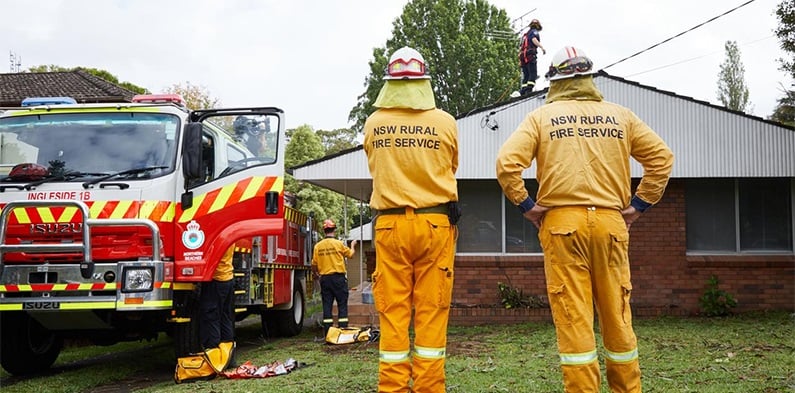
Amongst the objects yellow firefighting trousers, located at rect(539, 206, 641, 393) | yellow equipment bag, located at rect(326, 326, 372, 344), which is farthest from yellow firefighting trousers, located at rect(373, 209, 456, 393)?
yellow equipment bag, located at rect(326, 326, 372, 344)

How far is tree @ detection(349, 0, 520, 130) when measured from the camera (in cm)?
4256

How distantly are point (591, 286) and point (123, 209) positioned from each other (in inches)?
186

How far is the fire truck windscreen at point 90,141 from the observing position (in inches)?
297

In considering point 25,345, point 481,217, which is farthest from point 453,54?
point 25,345

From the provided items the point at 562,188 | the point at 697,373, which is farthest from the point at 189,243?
the point at 697,373

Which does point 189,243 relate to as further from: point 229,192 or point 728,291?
point 728,291

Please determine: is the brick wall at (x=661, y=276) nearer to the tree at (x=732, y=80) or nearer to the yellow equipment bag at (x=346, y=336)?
the yellow equipment bag at (x=346, y=336)

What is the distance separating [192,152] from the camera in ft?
23.9

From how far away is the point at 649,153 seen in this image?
466 cm

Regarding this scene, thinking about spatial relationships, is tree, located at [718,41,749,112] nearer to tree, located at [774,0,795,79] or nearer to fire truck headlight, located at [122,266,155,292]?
tree, located at [774,0,795,79]

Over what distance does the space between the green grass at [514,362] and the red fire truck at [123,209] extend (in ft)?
2.70

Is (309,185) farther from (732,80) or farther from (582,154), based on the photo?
(732,80)

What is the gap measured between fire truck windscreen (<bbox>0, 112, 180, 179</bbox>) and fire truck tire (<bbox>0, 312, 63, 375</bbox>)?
1.76 m

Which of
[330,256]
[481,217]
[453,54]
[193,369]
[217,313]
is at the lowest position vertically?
[193,369]
